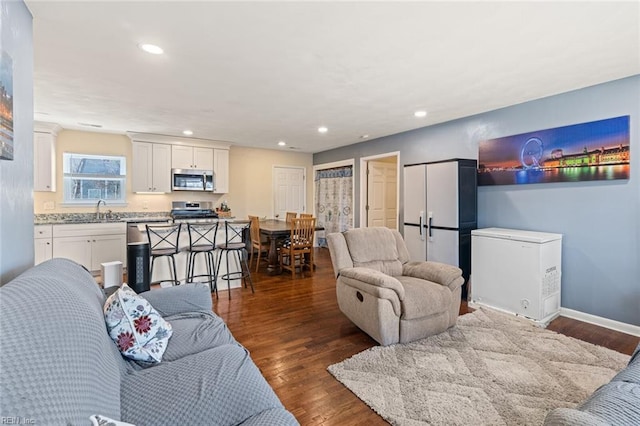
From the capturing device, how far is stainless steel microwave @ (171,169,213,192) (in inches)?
229

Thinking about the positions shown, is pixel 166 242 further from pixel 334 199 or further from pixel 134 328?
pixel 334 199

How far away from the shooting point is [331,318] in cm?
338

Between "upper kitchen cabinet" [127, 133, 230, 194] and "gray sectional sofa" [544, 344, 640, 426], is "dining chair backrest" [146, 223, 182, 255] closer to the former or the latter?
"upper kitchen cabinet" [127, 133, 230, 194]

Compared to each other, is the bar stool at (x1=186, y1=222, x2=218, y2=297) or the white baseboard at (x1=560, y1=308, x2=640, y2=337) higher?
the bar stool at (x1=186, y1=222, x2=218, y2=297)

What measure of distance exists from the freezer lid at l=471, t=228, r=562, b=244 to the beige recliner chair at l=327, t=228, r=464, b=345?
2.87 ft

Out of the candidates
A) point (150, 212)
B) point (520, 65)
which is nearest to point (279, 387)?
point (520, 65)

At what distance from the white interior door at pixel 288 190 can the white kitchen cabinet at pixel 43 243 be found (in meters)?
4.08

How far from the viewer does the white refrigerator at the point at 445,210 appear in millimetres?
3928

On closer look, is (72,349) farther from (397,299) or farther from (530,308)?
(530,308)

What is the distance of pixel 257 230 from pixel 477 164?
3.68 meters

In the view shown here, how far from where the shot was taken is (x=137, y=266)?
3.38 meters

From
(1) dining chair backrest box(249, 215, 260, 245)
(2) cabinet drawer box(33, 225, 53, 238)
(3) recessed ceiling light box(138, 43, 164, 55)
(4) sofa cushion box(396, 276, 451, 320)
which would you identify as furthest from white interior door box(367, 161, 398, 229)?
(2) cabinet drawer box(33, 225, 53, 238)

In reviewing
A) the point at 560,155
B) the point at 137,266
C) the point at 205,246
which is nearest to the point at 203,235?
the point at 205,246

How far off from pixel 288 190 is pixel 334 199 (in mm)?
1198
